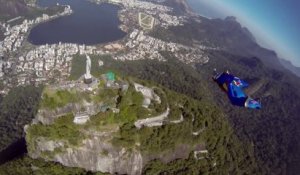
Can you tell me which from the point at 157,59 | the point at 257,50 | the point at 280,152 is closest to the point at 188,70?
the point at 157,59

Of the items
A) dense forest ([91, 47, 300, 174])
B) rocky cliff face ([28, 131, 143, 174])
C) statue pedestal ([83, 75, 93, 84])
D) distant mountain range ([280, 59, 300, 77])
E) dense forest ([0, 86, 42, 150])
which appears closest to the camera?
rocky cliff face ([28, 131, 143, 174])

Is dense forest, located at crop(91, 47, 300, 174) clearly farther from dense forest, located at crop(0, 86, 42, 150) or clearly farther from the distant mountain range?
the distant mountain range

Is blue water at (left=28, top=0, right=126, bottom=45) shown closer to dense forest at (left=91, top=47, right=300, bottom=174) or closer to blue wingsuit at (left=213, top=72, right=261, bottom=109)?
dense forest at (left=91, top=47, right=300, bottom=174)

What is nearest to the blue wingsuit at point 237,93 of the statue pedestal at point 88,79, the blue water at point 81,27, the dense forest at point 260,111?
the statue pedestal at point 88,79

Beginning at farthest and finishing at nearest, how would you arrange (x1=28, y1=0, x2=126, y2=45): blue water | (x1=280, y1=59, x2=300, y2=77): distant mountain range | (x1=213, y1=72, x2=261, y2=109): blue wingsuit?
(x1=280, y1=59, x2=300, y2=77): distant mountain range < (x1=28, y1=0, x2=126, y2=45): blue water < (x1=213, y1=72, x2=261, y2=109): blue wingsuit

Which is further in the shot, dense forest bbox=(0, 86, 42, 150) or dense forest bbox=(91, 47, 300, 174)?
dense forest bbox=(91, 47, 300, 174)

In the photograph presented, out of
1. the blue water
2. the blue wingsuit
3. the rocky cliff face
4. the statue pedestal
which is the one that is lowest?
the blue water

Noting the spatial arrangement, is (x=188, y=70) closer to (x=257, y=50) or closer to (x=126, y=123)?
(x=126, y=123)

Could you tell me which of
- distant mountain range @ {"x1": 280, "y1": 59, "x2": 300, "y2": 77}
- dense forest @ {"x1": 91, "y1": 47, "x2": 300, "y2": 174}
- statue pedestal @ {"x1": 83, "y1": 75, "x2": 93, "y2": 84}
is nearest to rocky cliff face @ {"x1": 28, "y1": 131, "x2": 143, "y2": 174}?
statue pedestal @ {"x1": 83, "y1": 75, "x2": 93, "y2": 84}

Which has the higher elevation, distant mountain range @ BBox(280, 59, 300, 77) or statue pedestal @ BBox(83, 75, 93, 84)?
statue pedestal @ BBox(83, 75, 93, 84)
